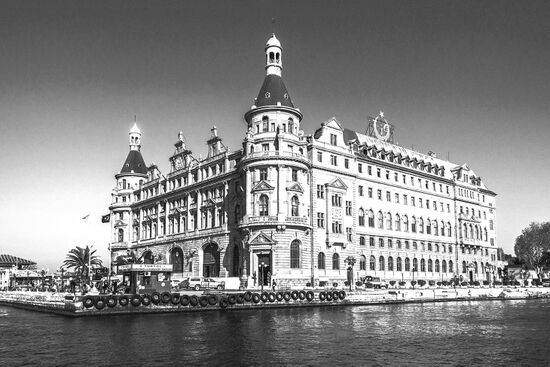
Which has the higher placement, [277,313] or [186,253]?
[186,253]

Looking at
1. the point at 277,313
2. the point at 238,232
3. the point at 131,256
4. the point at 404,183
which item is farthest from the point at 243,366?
the point at 131,256

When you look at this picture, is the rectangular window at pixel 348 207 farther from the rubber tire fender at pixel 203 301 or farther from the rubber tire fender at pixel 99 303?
the rubber tire fender at pixel 99 303

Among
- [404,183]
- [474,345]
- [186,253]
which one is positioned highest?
[404,183]

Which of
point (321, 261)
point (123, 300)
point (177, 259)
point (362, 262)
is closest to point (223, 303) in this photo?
point (123, 300)

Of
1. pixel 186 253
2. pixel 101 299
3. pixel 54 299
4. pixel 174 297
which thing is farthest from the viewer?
pixel 186 253

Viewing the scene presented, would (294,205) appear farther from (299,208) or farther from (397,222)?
(397,222)

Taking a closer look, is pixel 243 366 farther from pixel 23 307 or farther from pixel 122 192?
pixel 122 192

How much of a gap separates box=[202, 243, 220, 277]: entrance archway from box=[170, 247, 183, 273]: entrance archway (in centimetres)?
883

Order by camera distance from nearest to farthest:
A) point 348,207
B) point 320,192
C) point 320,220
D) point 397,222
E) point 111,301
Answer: point 111,301 → point 320,220 → point 320,192 → point 348,207 → point 397,222

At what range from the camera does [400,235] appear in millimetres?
107000

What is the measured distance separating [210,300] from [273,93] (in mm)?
38688

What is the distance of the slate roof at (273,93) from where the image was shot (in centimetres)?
8825

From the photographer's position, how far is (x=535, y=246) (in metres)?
152

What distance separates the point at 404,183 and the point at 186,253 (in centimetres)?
4479
